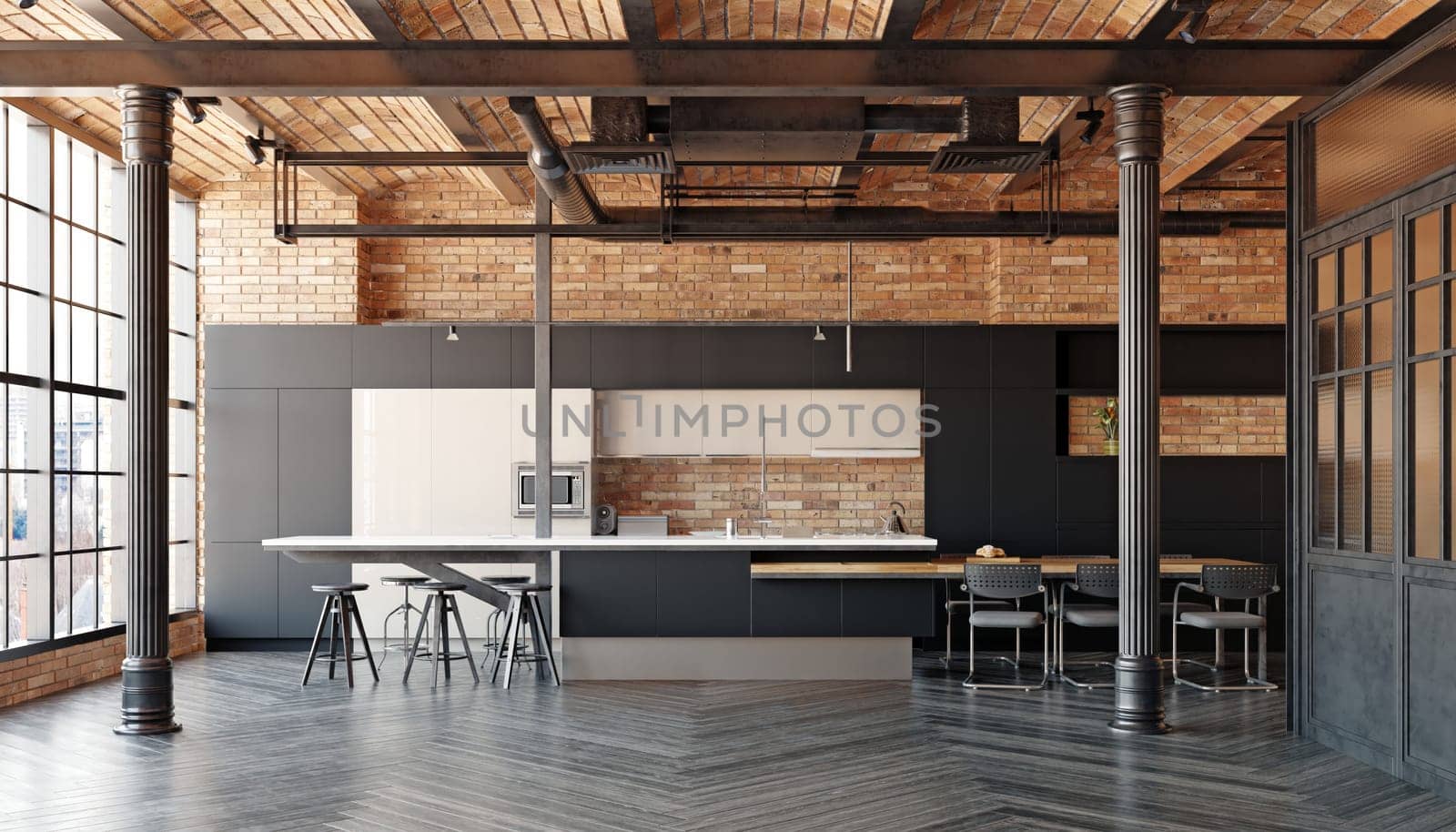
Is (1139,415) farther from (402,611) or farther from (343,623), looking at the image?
(402,611)

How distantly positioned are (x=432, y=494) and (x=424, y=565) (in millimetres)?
1536

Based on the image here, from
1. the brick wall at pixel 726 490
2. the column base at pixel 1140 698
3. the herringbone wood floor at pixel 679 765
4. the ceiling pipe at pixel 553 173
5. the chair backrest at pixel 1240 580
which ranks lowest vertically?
the herringbone wood floor at pixel 679 765

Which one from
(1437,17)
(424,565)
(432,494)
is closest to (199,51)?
(424,565)

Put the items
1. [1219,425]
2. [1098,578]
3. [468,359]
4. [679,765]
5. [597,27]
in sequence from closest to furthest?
[679,765], [597,27], [1098,578], [468,359], [1219,425]

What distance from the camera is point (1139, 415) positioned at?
625 centimetres

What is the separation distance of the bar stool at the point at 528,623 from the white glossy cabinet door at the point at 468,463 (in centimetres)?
162

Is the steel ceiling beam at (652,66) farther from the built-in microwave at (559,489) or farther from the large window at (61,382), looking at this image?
the built-in microwave at (559,489)

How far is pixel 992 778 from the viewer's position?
5.26m

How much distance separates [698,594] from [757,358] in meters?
2.51

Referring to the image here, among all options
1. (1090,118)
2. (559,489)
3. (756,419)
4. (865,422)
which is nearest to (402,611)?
(559,489)

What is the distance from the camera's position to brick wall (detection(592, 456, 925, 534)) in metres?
10.1

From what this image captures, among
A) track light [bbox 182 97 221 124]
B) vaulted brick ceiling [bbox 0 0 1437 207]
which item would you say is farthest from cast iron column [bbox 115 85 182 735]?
vaulted brick ceiling [bbox 0 0 1437 207]

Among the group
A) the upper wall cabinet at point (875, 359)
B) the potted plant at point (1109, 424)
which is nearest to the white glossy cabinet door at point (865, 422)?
the upper wall cabinet at point (875, 359)

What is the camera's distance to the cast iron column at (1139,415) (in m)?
6.19
